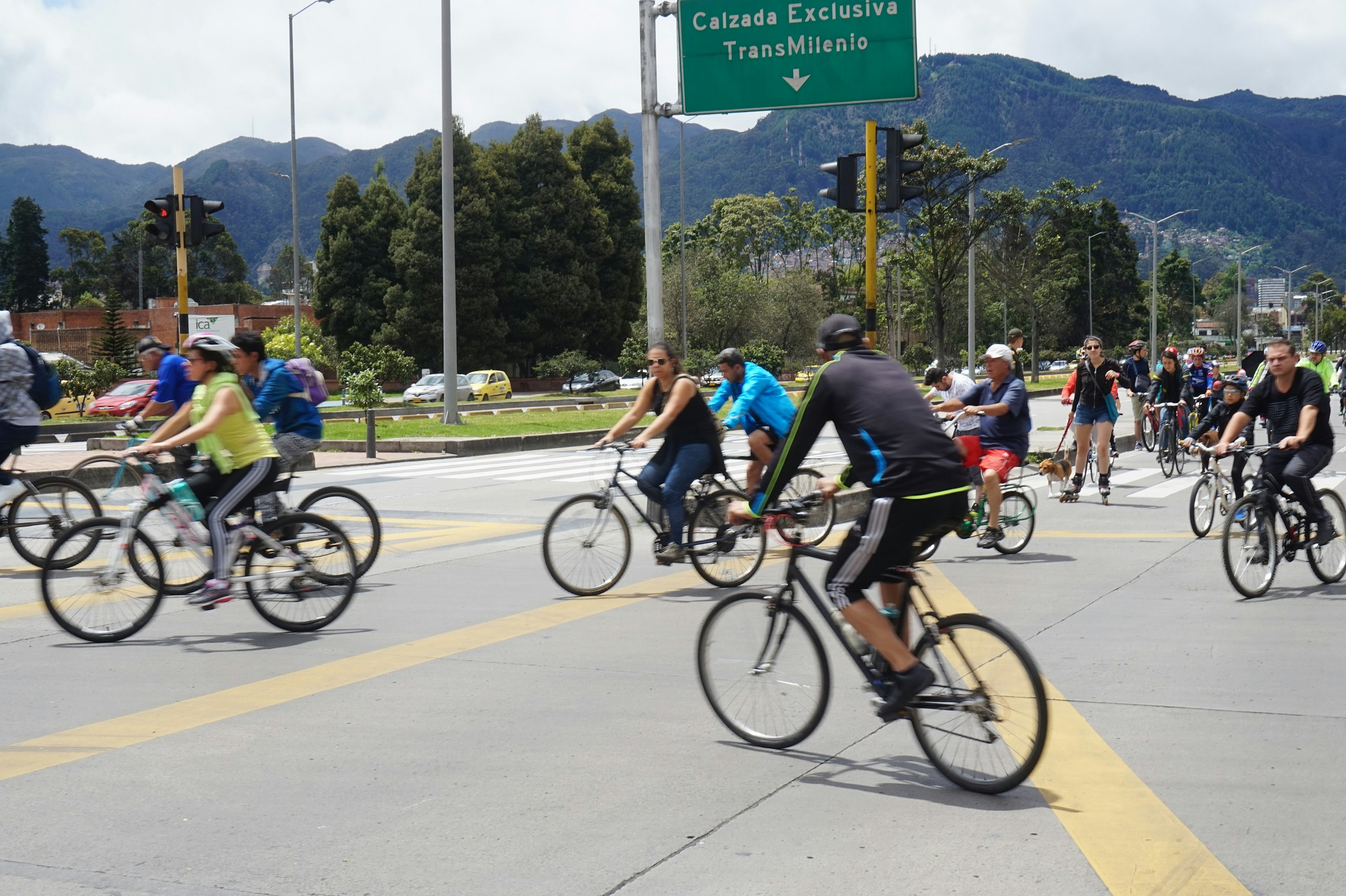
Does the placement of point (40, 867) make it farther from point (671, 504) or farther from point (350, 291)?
point (350, 291)

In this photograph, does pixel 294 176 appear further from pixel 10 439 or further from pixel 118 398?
pixel 10 439

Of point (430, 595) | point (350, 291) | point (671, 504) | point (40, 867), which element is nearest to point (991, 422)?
point (671, 504)

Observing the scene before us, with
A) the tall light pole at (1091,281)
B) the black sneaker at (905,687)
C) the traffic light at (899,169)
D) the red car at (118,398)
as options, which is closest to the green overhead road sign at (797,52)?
the traffic light at (899,169)

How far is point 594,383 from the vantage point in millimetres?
61406

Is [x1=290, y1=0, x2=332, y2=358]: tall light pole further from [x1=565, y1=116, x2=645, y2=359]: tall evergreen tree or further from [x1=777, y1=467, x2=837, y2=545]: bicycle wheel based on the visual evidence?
[x1=777, y1=467, x2=837, y2=545]: bicycle wheel

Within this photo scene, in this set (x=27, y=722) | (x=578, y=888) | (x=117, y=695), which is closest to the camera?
(x=578, y=888)

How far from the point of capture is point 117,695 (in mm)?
6195

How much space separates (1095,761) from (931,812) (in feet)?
2.93

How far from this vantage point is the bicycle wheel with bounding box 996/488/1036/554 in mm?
10898

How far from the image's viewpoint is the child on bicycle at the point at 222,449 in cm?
745

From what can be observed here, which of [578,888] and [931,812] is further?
[931,812]

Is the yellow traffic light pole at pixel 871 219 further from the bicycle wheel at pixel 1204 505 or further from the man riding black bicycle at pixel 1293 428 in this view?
the man riding black bicycle at pixel 1293 428

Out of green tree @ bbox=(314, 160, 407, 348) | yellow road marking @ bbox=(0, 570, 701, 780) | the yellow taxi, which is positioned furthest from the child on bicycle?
green tree @ bbox=(314, 160, 407, 348)

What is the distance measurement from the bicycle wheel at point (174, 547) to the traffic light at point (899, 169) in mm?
8382
